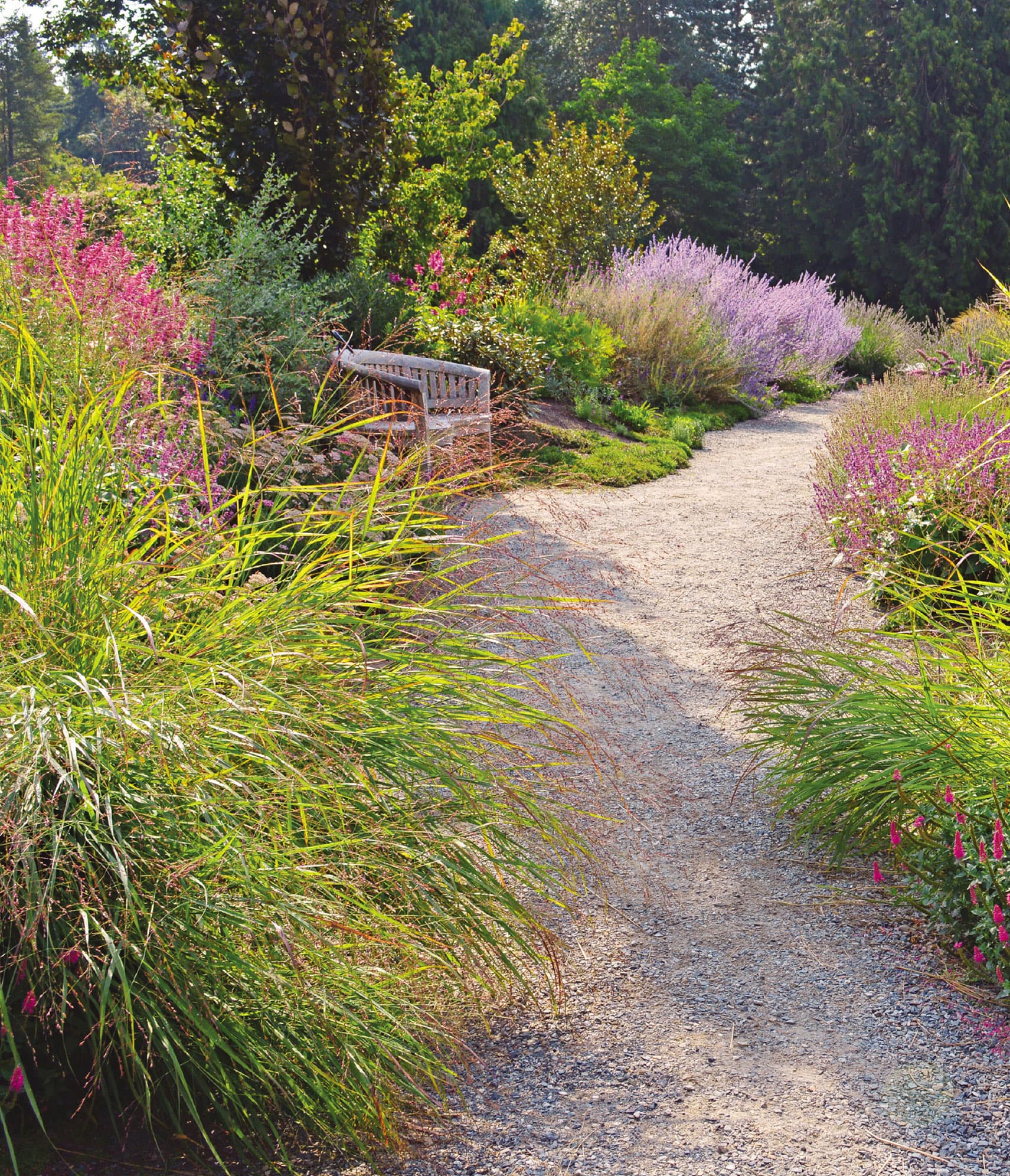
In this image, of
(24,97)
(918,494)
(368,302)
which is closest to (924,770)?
(918,494)

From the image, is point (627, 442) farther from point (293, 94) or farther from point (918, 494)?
point (918, 494)

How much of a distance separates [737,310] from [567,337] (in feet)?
11.1

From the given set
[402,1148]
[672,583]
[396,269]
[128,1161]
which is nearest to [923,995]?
[402,1148]

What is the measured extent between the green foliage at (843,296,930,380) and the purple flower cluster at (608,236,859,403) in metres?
1.63

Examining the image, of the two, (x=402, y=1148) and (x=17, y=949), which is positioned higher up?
(x=17, y=949)

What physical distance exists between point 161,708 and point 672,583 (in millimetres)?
4170

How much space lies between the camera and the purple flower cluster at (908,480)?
4840 millimetres

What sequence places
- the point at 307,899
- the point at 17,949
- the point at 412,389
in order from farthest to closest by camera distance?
the point at 412,389 → the point at 307,899 → the point at 17,949

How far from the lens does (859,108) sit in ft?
97.9

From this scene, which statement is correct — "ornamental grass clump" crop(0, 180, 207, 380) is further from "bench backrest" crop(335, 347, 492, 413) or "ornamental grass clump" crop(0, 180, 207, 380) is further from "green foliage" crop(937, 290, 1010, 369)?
"green foliage" crop(937, 290, 1010, 369)

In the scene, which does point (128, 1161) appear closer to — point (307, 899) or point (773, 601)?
point (307, 899)

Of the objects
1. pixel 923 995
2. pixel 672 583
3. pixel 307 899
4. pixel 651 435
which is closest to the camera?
pixel 307 899

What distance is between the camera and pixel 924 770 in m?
2.74

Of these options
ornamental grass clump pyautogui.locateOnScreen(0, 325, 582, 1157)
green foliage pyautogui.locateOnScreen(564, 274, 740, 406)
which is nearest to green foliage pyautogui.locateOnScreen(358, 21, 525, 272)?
green foliage pyautogui.locateOnScreen(564, 274, 740, 406)
